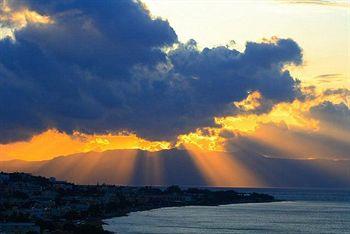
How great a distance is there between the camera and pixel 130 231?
375 feet

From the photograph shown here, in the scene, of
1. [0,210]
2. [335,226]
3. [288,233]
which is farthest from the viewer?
[335,226]

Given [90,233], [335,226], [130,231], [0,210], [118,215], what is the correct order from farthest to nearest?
1. [118,215]
2. [335,226]
3. [0,210]
4. [130,231]
5. [90,233]

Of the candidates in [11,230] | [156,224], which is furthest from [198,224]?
[11,230]

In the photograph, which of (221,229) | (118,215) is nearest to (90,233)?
(221,229)

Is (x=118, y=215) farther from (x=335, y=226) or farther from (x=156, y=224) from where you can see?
(x=335, y=226)

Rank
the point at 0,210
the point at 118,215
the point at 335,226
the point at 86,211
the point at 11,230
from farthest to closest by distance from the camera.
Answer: the point at 118,215, the point at 86,211, the point at 335,226, the point at 0,210, the point at 11,230

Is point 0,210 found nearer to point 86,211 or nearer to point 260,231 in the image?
point 86,211

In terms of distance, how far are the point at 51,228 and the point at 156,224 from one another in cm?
3588

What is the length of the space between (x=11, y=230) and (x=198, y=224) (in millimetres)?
50595

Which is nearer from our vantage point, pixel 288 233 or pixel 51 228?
pixel 51 228

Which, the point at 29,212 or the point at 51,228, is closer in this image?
the point at 51,228

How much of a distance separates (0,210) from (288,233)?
2025 inches

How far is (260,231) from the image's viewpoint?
12344 centimetres

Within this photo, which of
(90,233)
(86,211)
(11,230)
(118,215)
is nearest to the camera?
(11,230)
